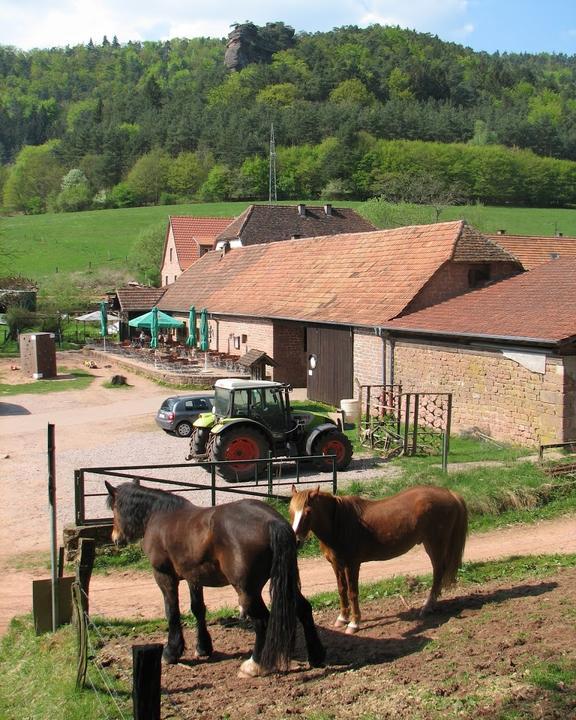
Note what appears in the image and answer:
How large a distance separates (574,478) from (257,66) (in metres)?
151

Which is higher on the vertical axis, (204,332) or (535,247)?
(535,247)

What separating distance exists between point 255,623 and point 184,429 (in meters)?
13.7

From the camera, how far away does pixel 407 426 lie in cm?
1719

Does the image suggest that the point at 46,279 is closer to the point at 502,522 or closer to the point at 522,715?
the point at 502,522

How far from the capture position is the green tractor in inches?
617

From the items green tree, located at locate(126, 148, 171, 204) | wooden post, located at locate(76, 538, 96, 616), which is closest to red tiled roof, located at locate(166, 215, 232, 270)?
green tree, located at locate(126, 148, 171, 204)

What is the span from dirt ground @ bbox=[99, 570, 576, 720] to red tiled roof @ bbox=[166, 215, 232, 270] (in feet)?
164

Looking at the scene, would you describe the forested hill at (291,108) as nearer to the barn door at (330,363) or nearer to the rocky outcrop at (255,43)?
the rocky outcrop at (255,43)

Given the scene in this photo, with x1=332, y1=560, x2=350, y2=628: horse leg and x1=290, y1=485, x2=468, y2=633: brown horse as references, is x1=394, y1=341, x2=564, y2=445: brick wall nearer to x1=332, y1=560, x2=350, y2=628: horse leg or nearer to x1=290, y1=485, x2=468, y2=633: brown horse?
x1=290, y1=485, x2=468, y2=633: brown horse

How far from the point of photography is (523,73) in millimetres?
144625

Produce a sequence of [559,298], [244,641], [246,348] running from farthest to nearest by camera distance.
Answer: [246,348] < [559,298] < [244,641]

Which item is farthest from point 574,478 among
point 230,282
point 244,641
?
point 230,282

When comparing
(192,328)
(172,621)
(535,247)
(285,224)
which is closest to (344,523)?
(172,621)

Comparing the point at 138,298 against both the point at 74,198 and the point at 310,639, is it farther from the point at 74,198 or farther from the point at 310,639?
the point at 74,198
